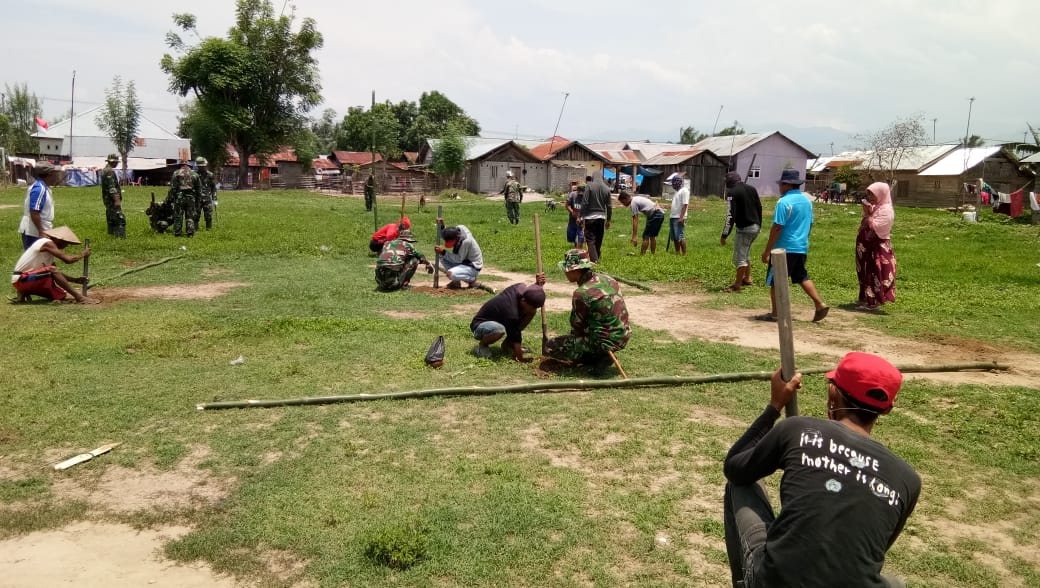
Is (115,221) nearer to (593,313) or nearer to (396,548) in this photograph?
(593,313)

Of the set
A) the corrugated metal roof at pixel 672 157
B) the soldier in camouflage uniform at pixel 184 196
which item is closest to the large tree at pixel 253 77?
the corrugated metal roof at pixel 672 157

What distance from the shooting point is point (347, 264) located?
1511 centimetres

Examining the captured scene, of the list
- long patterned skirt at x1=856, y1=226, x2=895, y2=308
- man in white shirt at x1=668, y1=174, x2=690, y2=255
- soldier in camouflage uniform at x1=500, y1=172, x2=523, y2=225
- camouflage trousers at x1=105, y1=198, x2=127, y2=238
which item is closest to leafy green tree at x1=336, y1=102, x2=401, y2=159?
soldier in camouflage uniform at x1=500, y1=172, x2=523, y2=225

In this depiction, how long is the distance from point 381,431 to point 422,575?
202cm

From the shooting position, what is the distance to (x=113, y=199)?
1688 cm

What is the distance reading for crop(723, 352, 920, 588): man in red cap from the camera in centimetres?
254

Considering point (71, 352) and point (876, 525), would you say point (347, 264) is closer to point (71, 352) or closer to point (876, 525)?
point (71, 352)

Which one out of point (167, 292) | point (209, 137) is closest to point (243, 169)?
point (209, 137)

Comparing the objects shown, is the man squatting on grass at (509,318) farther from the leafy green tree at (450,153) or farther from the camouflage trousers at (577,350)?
the leafy green tree at (450,153)

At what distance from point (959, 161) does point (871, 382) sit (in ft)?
173

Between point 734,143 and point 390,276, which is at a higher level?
point 734,143

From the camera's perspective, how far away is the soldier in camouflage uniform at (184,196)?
17.9 meters

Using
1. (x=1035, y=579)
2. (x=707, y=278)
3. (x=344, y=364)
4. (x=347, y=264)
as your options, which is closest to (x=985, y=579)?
(x=1035, y=579)

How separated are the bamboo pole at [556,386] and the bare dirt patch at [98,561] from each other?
192 centimetres
